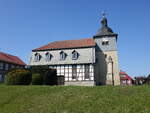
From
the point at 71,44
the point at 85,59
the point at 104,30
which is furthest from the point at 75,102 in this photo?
the point at 104,30

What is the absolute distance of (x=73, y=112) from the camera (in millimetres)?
9586

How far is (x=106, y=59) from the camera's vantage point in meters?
32.1

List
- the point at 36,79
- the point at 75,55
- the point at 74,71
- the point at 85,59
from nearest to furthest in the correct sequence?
the point at 36,79 → the point at 85,59 → the point at 74,71 → the point at 75,55

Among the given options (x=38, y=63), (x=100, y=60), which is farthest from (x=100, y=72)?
(x=38, y=63)

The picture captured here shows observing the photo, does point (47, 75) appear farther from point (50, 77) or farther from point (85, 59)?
point (85, 59)

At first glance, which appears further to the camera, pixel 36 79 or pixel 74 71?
pixel 74 71

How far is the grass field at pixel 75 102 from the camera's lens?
980 cm

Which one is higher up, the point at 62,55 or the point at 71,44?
the point at 71,44

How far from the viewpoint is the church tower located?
3144 cm

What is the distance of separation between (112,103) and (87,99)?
1759mm

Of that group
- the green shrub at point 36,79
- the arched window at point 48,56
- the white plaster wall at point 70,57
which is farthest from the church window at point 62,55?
the green shrub at point 36,79

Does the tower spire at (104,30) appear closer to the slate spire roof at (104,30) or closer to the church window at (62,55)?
the slate spire roof at (104,30)

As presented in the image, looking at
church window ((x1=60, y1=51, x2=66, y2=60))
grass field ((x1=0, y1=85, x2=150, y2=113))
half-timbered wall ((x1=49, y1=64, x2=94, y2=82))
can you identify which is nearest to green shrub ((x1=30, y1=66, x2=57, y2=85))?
grass field ((x1=0, y1=85, x2=150, y2=113))

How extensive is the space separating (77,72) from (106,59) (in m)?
6.45
